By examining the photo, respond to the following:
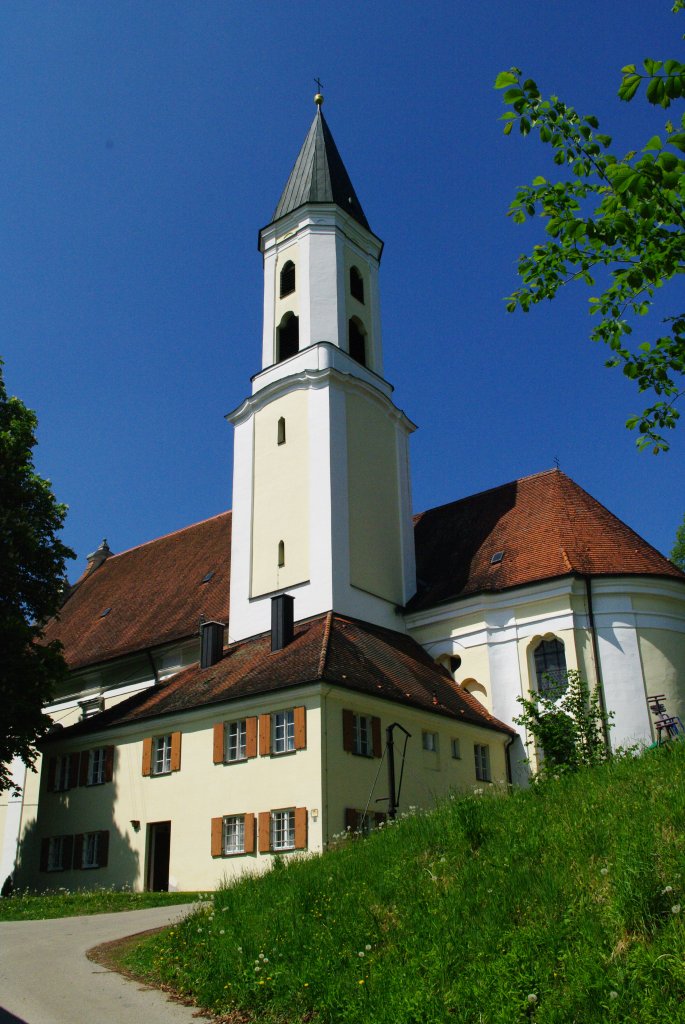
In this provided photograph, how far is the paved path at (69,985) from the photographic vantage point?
9.13 meters

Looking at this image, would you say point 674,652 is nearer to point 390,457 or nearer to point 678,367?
point 390,457

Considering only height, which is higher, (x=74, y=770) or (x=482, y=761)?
(x=74, y=770)

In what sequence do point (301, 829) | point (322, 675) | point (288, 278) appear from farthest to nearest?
1. point (288, 278)
2. point (322, 675)
3. point (301, 829)

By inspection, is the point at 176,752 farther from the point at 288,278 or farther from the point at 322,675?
the point at 288,278

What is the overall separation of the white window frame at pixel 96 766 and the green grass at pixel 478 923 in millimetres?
14297

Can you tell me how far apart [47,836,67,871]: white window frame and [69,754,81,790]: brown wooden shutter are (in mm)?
1418

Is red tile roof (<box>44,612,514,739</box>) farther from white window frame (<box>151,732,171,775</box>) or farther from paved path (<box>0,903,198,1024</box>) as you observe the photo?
paved path (<box>0,903,198,1024</box>)

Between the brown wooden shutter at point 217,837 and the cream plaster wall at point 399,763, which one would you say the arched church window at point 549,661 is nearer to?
the cream plaster wall at point 399,763

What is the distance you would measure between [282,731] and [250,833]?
7.61 feet

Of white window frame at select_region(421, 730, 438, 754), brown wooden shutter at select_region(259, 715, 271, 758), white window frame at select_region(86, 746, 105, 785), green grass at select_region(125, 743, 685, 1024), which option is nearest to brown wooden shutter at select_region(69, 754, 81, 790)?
white window frame at select_region(86, 746, 105, 785)

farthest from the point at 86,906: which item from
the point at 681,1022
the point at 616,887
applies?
the point at 681,1022

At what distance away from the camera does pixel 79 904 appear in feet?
63.7

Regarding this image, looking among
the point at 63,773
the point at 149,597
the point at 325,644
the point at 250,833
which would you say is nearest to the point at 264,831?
the point at 250,833

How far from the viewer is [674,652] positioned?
2662 cm
